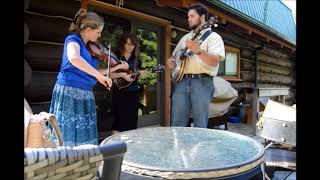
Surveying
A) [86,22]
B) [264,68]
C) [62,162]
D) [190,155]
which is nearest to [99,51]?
[86,22]

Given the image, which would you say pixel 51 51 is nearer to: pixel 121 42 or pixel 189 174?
pixel 121 42

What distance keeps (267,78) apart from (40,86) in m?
8.66

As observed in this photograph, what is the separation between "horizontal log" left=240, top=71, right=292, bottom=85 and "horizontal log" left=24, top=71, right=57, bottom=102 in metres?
6.06

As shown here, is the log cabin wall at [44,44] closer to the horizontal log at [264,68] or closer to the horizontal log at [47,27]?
the horizontal log at [47,27]

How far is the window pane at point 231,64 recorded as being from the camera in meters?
7.89

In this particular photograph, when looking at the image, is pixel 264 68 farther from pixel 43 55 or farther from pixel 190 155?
pixel 190 155

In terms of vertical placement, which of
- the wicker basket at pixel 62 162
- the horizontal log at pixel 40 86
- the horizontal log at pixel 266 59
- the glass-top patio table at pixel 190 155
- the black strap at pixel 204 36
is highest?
the horizontal log at pixel 266 59

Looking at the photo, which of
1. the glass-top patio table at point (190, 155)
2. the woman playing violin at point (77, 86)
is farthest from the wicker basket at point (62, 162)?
the woman playing violin at point (77, 86)

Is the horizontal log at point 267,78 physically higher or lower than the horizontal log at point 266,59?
lower

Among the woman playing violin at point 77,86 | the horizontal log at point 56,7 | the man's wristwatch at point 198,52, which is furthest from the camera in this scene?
the horizontal log at point 56,7

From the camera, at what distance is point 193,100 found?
10.5ft

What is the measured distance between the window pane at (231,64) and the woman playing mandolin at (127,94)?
4.71 metres

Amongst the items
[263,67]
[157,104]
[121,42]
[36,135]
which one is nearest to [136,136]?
[36,135]

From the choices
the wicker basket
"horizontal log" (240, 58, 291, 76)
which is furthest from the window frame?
the wicker basket
